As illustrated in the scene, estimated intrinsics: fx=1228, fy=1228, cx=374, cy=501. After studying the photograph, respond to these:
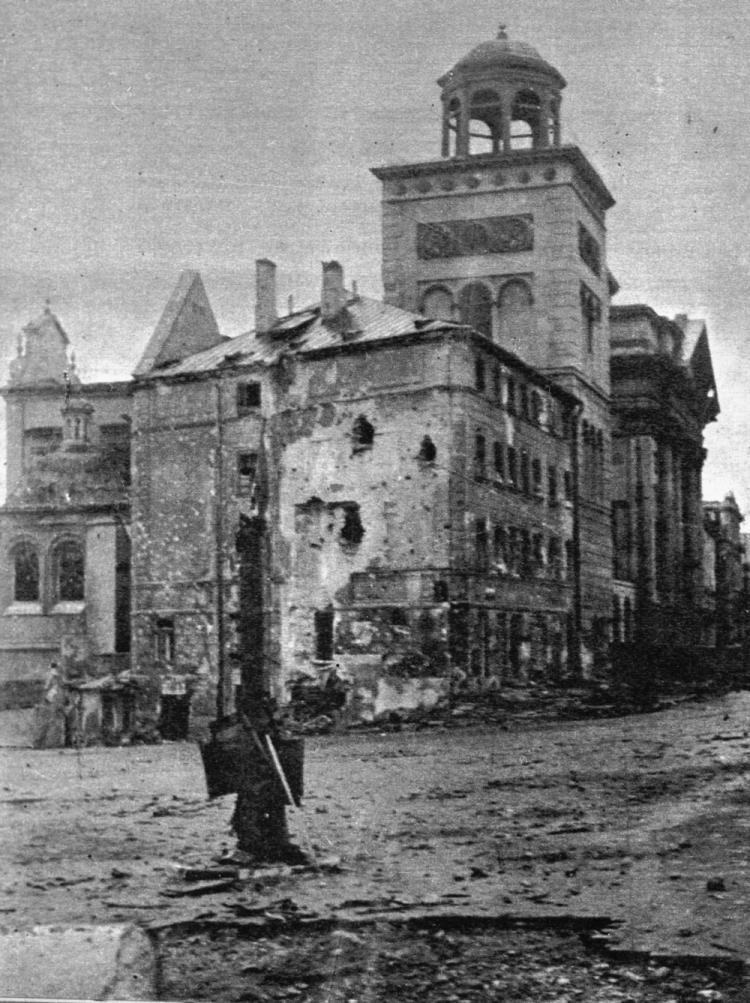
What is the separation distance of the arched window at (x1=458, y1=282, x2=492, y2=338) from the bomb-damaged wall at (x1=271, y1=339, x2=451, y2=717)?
6.77 metres

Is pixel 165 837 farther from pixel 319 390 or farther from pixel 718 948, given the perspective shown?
pixel 319 390

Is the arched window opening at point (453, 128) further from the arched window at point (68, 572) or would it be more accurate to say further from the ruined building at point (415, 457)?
the arched window at point (68, 572)

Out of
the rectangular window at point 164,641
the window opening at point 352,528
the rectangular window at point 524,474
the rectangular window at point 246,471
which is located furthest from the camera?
the rectangular window at point 524,474

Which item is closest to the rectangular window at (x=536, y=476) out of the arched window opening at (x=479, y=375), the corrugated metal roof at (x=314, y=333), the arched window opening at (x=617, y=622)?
the arched window opening at (x=479, y=375)

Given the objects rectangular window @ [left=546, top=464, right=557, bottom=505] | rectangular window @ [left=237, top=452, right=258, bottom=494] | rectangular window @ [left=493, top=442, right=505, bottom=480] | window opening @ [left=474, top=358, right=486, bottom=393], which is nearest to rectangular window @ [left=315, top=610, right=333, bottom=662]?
rectangular window @ [left=237, top=452, right=258, bottom=494]

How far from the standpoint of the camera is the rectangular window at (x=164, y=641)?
3083 cm

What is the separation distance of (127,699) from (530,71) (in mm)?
20802

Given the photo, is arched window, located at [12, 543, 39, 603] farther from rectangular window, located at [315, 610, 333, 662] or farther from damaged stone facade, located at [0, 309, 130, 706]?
rectangular window, located at [315, 610, 333, 662]

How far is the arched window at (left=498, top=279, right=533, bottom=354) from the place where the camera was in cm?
3475

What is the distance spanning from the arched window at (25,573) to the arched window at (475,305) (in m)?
14.2

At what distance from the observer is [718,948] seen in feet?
25.7

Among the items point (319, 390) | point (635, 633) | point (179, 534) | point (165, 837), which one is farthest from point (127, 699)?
point (165, 837)

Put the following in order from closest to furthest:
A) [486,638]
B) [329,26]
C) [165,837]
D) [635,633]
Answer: [329,26], [165,837], [486,638], [635,633]

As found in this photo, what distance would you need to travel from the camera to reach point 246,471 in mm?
29156
